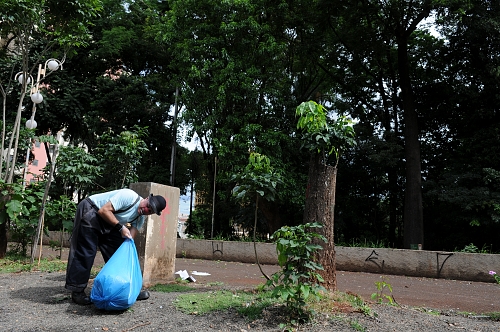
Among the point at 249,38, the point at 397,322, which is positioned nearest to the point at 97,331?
the point at 397,322

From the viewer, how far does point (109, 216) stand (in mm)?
4711

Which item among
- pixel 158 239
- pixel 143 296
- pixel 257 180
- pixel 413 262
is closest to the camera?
pixel 143 296

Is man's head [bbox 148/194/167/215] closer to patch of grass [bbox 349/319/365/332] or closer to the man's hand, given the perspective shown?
the man's hand

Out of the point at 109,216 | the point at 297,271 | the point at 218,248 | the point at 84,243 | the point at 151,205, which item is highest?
the point at 151,205

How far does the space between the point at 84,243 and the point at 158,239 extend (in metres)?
1.54

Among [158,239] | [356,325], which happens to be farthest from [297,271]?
[158,239]

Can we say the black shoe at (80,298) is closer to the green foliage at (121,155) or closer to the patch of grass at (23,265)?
the patch of grass at (23,265)

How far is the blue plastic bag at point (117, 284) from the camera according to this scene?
170 inches

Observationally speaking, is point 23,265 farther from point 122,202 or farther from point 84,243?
point 122,202

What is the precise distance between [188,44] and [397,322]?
47.4ft

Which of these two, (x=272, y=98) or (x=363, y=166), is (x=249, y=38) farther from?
(x=363, y=166)

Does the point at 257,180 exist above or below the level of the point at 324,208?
above

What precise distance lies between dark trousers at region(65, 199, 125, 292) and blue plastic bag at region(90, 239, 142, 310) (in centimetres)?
41

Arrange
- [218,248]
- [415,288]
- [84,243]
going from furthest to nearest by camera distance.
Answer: [218,248] < [415,288] < [84,243]
